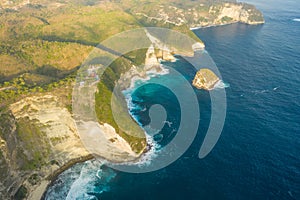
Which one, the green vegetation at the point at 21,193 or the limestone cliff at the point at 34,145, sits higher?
the limestone cliff at the point at 34,145

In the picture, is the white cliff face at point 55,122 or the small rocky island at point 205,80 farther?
the small rocky island at point 205,80

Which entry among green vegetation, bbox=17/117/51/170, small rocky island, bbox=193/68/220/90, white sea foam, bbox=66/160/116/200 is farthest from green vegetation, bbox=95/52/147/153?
small rocky island, bbox=193/68/220/90

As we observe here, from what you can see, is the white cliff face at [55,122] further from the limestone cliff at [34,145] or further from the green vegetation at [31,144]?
the green vegetation at [31,144]

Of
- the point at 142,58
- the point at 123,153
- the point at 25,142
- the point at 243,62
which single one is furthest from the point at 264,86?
the point at 25,142

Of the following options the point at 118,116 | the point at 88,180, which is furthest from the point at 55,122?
the point at 88,180

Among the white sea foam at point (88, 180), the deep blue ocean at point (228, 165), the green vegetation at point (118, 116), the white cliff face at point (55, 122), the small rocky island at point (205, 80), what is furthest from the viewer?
the small rocky island at point (205, 80)

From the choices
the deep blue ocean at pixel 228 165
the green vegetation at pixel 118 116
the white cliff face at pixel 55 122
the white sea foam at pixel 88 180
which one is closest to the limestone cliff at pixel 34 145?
the white cliff face at pixel 55 122

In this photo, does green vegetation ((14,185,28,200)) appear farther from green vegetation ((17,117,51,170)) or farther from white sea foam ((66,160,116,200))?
white sea foam ((66,160,116,200))

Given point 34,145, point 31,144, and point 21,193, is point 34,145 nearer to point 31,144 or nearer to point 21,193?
point 31,144
